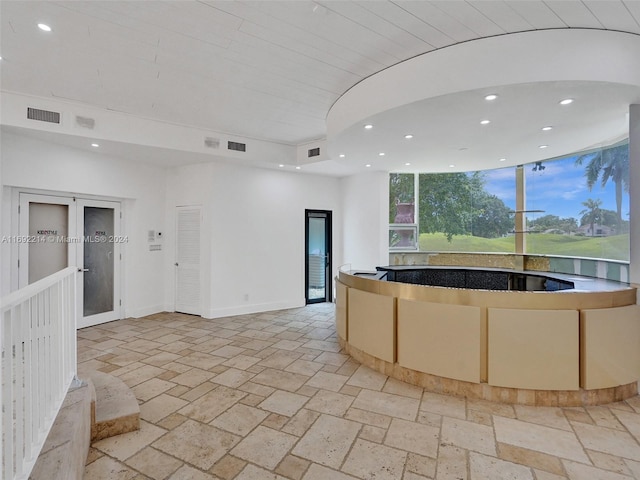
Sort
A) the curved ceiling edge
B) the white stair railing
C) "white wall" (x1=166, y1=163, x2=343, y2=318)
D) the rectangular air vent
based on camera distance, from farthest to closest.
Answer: "white wall" (x1=166, y1=163, x2=343, y2=318) < the rectangular air vent < the curved ceiling edge < the white stair railing

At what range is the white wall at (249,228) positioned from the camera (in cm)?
592

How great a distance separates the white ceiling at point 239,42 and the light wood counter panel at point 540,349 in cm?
205

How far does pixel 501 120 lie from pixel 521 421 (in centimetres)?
285

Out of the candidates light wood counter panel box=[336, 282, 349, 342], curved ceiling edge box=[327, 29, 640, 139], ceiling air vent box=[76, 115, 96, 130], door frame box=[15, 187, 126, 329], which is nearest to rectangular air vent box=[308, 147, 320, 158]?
light wood counter panel box=[336, 282, 349, 342]

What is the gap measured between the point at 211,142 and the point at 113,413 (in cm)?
407

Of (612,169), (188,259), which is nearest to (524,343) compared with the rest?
(612,169)

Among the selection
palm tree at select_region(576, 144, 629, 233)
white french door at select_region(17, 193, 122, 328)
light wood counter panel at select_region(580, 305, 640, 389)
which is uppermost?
palm tree at select_region(576, 144, 629, 233)

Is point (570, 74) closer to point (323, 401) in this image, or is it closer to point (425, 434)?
point (425, 434)

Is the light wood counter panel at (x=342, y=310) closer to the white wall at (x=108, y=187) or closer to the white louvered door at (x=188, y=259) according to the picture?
the white louvered door at (x=188, y=259)

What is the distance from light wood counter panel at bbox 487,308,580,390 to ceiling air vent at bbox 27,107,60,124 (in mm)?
5567

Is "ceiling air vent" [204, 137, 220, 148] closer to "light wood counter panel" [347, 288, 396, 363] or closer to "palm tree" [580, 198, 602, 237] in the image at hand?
"light wood counter panel" [347, 288, 396, 363]

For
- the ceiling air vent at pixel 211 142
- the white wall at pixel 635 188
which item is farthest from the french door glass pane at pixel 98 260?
the white wall at pixel 635 188

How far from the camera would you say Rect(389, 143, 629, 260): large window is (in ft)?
15.2

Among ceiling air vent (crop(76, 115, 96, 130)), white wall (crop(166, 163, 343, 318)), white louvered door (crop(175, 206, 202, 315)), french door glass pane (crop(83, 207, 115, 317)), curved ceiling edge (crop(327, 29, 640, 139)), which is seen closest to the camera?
curved ceiling edge (crop(327, 29, 640, 139))
